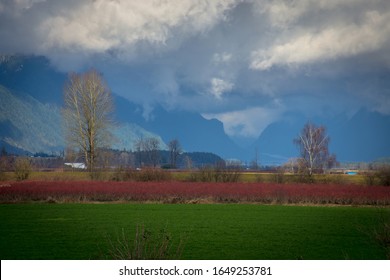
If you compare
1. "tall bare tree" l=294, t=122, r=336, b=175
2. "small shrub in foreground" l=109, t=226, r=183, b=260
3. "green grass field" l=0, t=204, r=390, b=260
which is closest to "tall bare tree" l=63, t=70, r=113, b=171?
"green grass field" l=0, t=204, r=390, b=260

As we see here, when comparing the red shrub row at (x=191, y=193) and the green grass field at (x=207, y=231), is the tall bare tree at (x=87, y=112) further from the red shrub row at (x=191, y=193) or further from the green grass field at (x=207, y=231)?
the green grass field at (x=207, y=231)

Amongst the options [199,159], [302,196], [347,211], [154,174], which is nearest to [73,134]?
[154,174]

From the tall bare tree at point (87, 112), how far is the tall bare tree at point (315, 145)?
23468 mm

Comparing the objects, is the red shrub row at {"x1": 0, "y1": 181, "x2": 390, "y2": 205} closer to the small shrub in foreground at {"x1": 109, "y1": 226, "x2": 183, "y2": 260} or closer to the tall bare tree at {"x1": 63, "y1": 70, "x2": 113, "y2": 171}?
the tall bare tree at {"x1": 63, "y1": 70, "x2": 113, "y2": 171}

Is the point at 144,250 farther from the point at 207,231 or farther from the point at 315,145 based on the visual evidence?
the point at 315,145

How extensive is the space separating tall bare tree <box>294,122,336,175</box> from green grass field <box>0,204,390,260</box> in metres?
28.5

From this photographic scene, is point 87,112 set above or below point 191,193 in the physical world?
above

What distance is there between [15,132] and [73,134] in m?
13.5

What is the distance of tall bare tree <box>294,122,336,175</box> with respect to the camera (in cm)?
5425

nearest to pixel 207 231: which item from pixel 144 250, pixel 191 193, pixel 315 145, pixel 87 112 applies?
Answer: pixel 144 250

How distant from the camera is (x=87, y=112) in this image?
46.1 m

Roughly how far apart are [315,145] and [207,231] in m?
40.0

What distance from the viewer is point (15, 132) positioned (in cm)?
5450

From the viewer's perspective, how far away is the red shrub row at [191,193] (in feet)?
97.1
